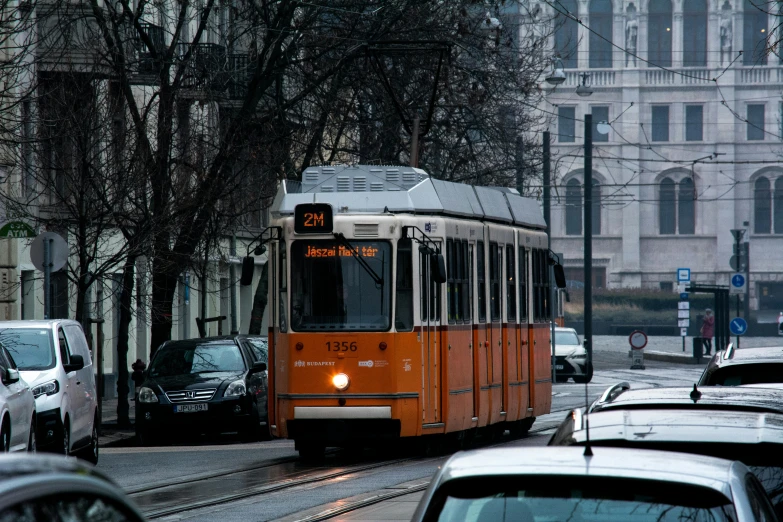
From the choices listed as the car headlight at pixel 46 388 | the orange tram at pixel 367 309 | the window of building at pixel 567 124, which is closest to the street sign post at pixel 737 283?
the orange tram at pixel 367 309

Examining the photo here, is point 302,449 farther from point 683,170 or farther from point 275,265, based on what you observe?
point 683,170

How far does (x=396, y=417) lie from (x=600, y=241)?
73.7 metres

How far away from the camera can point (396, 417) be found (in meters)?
16.3

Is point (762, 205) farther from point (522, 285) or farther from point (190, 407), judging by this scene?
point (190, 407)

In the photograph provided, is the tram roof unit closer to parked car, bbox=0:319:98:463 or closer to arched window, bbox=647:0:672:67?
parked car, bbox=0:319:98:463

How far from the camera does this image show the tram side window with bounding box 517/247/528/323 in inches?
784

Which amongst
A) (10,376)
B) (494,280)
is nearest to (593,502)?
(10,376)

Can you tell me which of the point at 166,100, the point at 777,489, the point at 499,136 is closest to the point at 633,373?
the point at 499,136

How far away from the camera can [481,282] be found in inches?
721

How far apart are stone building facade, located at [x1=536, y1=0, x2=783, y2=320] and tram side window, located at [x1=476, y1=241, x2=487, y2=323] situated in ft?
225

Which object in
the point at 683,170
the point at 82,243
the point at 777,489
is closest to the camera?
the point at 777,489

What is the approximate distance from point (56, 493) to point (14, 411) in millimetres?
11600

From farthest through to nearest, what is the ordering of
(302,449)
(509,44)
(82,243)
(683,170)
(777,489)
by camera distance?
1. (683,170)
2. (509,44)
3. (82,243)
4. (302,449)
5. (777,489)

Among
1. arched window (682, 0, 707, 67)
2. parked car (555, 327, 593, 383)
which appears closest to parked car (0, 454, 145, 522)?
parked car (555, 327, 593, 383)
